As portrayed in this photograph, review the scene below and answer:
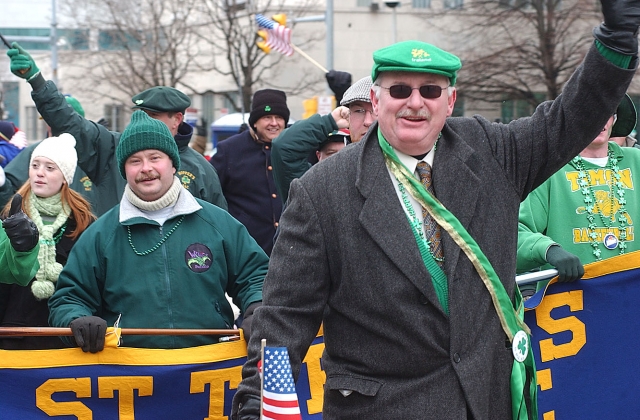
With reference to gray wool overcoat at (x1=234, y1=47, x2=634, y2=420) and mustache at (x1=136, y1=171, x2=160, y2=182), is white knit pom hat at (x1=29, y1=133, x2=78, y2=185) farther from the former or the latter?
gray wool overcoat at (x1=234, y1=47, x2=634, y2=420)

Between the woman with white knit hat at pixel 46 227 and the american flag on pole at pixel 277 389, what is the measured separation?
2519mm

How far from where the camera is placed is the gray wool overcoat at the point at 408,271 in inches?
129

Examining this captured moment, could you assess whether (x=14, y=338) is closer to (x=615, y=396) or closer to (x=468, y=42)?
(x=615, y=396)

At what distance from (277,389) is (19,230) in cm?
219

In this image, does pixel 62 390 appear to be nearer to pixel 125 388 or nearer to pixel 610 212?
pixel 125 388

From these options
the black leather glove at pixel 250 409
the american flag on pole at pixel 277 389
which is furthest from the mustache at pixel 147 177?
the american flag on pole at pixel 277 389

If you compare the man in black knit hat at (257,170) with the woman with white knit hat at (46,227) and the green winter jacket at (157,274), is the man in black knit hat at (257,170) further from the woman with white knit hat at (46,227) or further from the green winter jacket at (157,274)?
the green winter jacket at (157,274)

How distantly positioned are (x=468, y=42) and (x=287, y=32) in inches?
602

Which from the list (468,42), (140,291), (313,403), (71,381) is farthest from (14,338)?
(468,42)

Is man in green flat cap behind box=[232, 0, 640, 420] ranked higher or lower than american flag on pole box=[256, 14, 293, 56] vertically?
higher

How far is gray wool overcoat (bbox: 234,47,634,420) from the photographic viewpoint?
3289 millimetres

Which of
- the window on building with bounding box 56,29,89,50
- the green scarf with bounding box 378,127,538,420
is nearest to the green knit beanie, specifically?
the green scarf with bounding box 378,127,538,420

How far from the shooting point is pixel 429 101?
11.0ft

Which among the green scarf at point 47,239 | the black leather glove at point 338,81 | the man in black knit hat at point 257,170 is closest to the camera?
the green scarf at point 47,239
